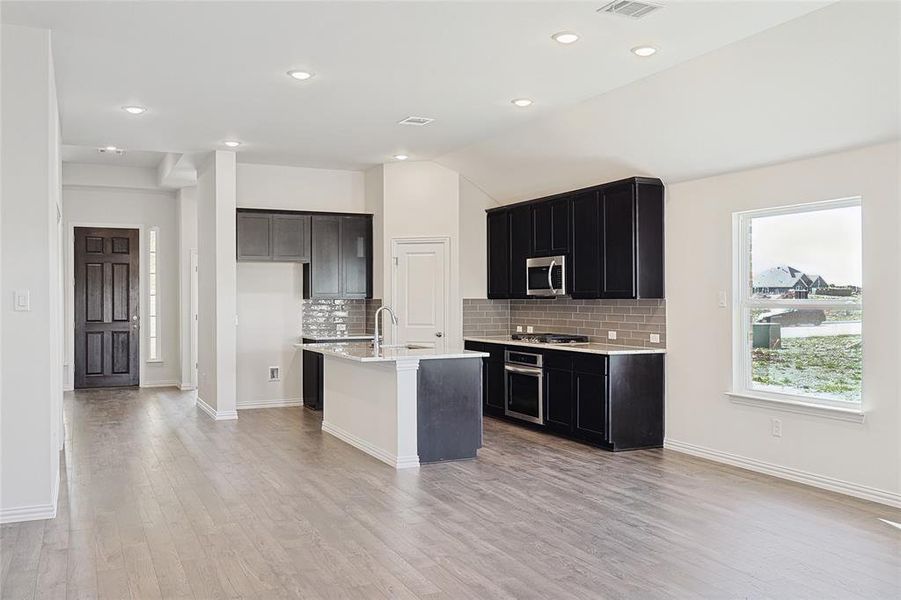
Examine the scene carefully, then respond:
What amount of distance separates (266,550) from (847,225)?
165 inches

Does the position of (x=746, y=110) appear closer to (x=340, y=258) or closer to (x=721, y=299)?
(x=721, y=299)

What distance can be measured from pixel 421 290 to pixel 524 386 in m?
1.90

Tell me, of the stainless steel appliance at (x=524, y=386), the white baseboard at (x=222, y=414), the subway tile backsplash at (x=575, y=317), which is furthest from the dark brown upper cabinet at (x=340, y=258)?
the stainless steel appliance at (x=524, y=386)

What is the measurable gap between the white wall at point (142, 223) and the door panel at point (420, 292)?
13.2ft

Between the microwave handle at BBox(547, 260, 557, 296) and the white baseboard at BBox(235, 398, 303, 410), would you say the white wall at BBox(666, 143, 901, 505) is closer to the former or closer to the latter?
the microwave handle at BBox(547, 260, 557, 296)

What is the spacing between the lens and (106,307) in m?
11.3

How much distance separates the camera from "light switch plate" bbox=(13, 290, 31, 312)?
459cm

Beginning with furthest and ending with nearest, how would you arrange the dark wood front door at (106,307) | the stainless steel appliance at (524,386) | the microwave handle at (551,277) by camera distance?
the dark wood front door at (106,307)
the microwave handle at (551,277)
the stainless steel appliance at (524,386)

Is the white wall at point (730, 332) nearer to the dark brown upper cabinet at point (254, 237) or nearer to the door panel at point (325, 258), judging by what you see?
the door panel at point (325, 258)

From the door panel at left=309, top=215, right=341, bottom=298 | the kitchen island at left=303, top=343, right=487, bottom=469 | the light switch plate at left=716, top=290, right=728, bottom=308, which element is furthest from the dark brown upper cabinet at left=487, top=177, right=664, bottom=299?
the door panel at left=309, top=215, right=341, bottom=298

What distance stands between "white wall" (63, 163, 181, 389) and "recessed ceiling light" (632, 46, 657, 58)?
26.4 feet

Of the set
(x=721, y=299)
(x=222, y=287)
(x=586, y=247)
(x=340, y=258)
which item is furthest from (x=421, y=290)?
(x=721, y=299)

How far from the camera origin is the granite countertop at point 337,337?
30.1 feet

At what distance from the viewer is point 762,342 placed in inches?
236
